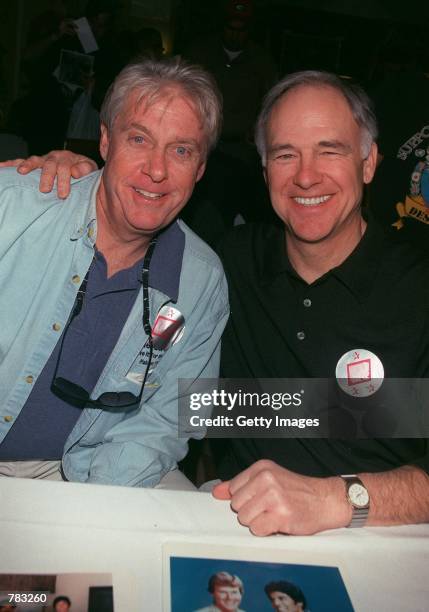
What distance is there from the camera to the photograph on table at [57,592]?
0.90 metres

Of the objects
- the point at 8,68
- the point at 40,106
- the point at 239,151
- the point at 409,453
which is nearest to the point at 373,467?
the point at 409,453

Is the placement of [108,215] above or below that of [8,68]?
below

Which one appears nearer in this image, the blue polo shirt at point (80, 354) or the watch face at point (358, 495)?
the watch face at point (358, 495)

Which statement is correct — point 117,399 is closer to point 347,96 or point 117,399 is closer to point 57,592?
point 57,592

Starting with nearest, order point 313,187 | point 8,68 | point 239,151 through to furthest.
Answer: point 313,187
point 239,151
point 8,68

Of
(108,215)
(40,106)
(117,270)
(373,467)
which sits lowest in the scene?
(373,467)

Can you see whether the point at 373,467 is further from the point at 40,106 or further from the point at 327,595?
the point at 40,106

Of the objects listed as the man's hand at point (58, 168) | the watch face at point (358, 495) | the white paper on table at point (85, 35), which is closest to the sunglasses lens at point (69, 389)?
the man's hand at point (58, 168)

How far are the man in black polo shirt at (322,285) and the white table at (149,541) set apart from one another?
15.8 inches

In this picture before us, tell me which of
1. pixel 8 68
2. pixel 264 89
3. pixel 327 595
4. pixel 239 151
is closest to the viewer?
pixel 327 595

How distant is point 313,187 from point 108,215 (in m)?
0.66

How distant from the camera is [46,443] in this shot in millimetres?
1737

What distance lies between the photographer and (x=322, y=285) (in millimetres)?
1794

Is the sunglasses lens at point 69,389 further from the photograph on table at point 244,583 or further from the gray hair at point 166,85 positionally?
the gray hair at point 166,85
